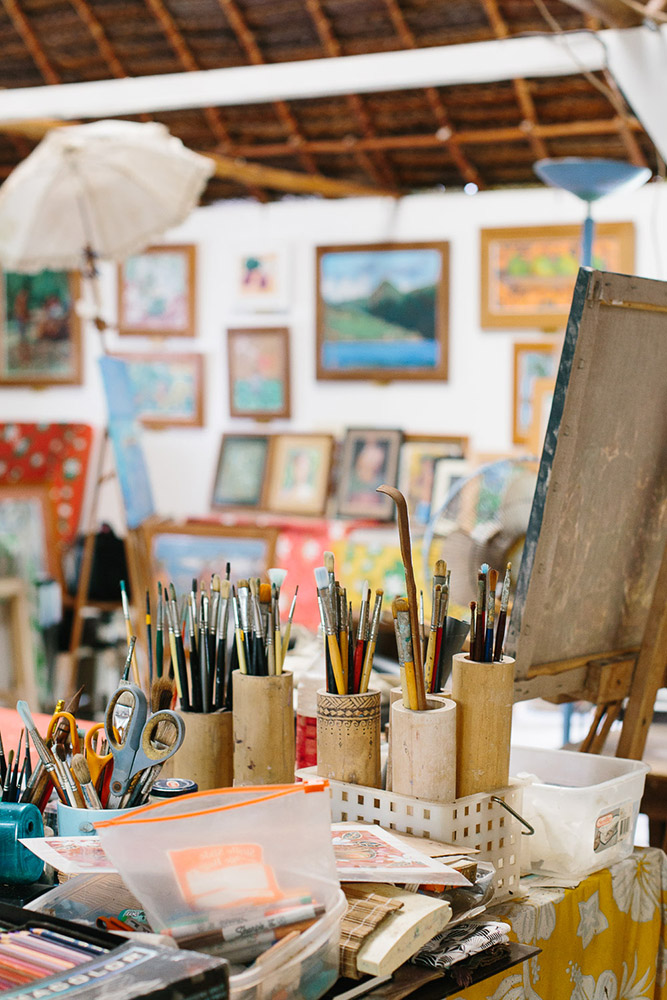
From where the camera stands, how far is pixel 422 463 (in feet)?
21.0

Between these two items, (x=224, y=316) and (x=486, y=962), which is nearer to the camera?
(x=486, y=962)

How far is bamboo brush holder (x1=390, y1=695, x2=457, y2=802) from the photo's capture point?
148 centimetres

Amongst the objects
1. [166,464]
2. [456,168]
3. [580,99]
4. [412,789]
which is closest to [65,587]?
→ [166,464]

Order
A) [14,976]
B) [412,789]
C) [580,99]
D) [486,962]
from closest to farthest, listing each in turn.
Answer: [14,976] → [486,962] → [412,789] → [580,99]

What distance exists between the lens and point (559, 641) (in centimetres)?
195

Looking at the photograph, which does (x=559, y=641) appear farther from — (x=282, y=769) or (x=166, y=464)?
(x=166, y=464)

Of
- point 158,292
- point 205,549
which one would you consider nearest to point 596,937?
point 205,549

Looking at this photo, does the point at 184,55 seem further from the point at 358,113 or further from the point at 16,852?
the point at 16,852

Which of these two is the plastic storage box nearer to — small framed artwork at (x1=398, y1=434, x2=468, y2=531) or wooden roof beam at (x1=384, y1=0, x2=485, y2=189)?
small framed artwork at (x1=398, y1=434, x2=468, y2=531)

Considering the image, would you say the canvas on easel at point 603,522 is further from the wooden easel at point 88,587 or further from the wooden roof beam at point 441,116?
the wooden roof beam at point 441,116

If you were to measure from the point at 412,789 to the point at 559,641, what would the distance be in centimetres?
55

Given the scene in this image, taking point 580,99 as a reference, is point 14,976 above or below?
below

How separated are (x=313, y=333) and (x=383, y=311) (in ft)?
1.49

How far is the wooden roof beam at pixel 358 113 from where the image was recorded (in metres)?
5.92
